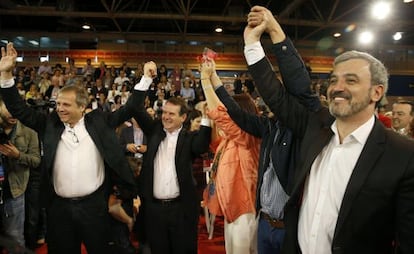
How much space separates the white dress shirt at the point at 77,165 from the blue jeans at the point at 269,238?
3.70ft

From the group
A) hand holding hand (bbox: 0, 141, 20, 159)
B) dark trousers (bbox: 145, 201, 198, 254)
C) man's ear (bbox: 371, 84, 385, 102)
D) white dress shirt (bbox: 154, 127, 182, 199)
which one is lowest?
dark trousers (bbox: 145, 201, 198, 254)

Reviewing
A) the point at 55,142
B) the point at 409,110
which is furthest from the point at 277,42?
the point at 409,110

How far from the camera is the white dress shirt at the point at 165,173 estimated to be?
2.67m

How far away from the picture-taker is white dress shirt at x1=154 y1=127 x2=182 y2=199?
8.76 ft

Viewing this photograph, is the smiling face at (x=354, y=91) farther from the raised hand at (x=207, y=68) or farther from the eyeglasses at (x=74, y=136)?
the eyeglasses at (x=74, y=136)

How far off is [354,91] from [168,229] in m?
1.74

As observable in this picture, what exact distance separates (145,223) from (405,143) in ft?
6.27

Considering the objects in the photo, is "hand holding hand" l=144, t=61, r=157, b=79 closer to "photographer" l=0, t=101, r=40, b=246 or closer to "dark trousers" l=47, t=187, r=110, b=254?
"dark trousers" l=47, t=187, r=110, b=254

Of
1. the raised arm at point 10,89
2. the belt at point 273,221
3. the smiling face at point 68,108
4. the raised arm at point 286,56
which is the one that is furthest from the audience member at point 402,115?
the raised arm at point 10,89

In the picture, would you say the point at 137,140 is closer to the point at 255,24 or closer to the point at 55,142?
the point at 55,142

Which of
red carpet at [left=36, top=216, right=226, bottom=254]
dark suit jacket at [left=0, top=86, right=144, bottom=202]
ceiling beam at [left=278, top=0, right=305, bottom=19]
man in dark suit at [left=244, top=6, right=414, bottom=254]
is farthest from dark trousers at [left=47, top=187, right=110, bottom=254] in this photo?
ceiling beam at [left=278, top=0, right=305, bottom=19]

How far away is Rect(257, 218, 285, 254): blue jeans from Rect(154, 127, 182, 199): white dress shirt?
0.80 metres

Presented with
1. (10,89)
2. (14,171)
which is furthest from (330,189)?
(14,171)

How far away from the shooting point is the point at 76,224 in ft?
8.04
